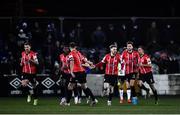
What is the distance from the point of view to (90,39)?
33250 mm

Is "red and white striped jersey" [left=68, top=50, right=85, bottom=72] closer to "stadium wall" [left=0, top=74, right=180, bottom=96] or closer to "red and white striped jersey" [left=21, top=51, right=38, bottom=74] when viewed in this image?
"red and white striped jersey" [left=21, top=51, right=38, bottom=74]

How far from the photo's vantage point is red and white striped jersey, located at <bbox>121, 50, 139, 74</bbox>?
26.6 m

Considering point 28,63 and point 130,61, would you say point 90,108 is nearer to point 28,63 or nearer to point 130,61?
point 130,61

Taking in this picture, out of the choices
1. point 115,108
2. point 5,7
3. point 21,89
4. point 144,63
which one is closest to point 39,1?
point 5,7

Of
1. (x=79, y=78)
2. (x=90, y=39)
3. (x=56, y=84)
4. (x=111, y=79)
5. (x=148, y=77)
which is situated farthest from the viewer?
(x=90, y=39)

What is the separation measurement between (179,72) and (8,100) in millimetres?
8522

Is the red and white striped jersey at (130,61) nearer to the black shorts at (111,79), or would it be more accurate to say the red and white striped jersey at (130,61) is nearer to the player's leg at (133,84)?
the player's leg at (133,84)

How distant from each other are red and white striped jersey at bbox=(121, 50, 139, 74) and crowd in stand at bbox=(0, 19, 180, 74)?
555 centimetres

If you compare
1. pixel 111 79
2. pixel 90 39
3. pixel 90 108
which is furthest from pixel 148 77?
pixel 90 39

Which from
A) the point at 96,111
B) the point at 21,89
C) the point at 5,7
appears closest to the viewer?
the point at 96,111

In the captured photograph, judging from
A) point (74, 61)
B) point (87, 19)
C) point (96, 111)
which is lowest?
point (96, 111)

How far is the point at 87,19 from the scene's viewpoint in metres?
33.5

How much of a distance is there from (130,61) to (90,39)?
6.89 m

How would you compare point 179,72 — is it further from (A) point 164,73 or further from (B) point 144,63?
(B) point 144,63
